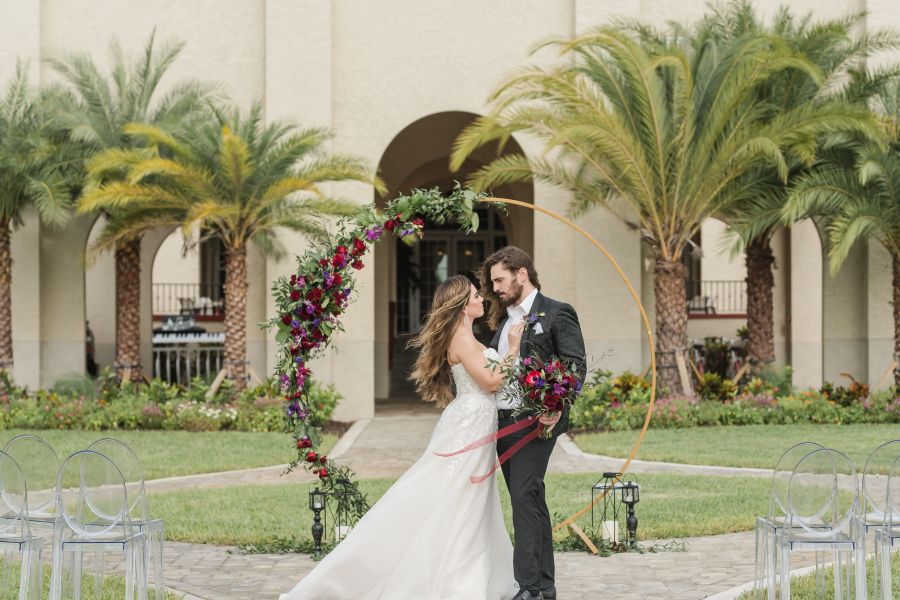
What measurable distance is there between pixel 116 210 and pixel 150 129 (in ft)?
5.79

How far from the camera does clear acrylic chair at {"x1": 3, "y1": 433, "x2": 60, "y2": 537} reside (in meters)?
6.64

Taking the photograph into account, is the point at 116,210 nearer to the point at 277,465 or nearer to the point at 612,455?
the point at 277,465

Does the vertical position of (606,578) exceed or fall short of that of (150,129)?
it falls short

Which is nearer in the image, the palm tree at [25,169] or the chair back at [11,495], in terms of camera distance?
the chair back at [11,495]

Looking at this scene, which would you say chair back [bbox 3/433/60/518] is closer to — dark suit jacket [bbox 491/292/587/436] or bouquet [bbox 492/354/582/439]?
bouquet [bbox 492/354/582/439]

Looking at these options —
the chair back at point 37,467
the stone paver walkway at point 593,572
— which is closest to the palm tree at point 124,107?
the stone paver walkway at point 593,572

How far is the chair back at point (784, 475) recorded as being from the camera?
6.50 meters

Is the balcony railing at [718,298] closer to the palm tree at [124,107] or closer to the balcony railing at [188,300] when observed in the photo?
the balcony railing at [188,300]

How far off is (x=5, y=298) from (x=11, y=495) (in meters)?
12.6

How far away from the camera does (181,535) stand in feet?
30.0

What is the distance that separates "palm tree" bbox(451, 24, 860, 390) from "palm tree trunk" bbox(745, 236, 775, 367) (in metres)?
1.58

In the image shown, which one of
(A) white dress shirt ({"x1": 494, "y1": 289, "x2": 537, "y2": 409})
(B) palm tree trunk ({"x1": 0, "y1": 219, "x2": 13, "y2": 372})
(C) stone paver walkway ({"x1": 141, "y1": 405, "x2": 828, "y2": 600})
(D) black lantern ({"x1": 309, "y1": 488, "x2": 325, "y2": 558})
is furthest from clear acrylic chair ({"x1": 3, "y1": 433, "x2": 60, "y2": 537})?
(B) palm tree trunk ({"x1": 0, "y1": 219, "x2": 13, "y2": 372})

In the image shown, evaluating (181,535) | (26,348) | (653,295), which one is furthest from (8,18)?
(181,535)

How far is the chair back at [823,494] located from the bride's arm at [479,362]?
1.71 m
